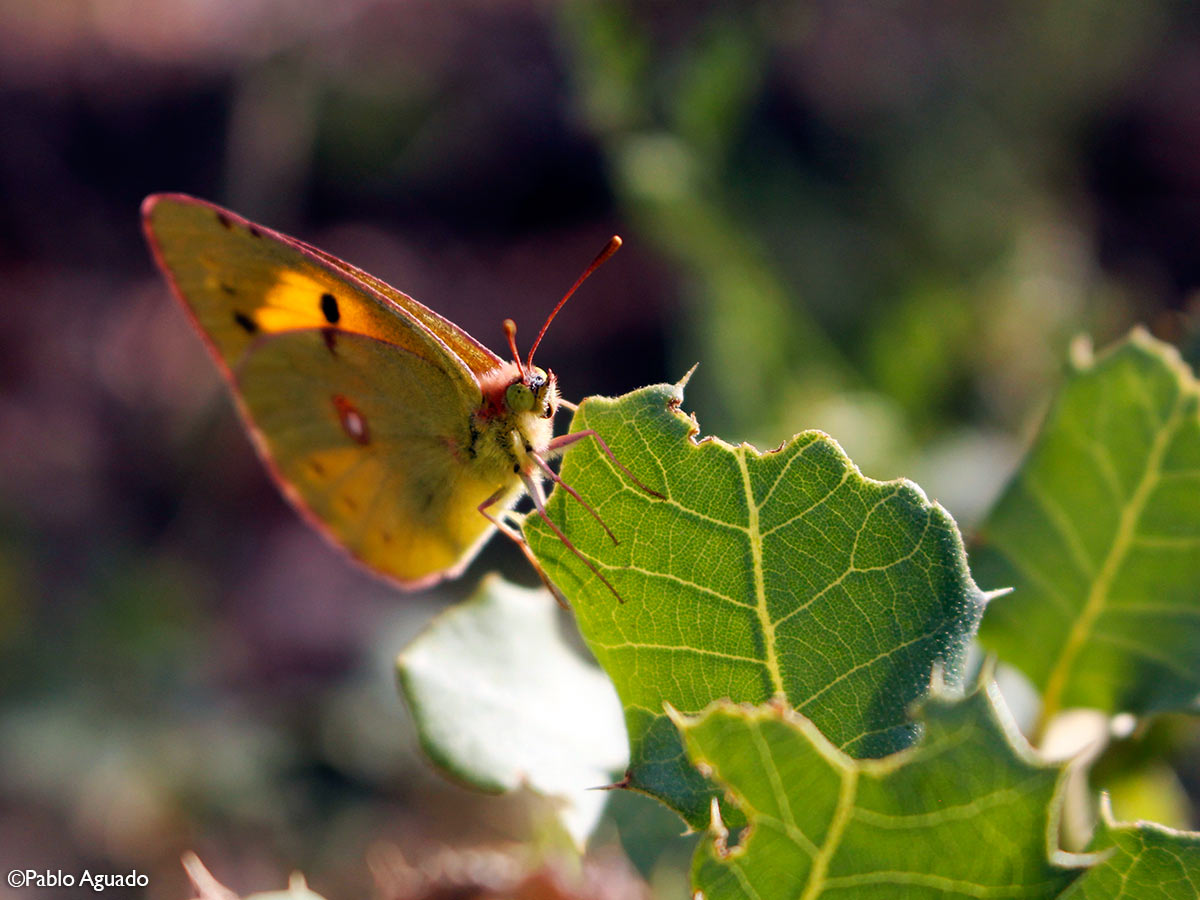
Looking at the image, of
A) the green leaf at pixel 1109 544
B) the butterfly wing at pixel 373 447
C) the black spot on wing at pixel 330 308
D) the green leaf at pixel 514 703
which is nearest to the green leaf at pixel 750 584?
the green leaf at pixel 514 703

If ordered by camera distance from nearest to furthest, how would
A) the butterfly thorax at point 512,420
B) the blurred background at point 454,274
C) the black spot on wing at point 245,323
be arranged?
1. the butterfly thorax at point 512,420
2. the black spot on wing at point 245,323
3. the blurred background at point 454,274

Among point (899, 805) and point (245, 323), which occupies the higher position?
point (899, 805)

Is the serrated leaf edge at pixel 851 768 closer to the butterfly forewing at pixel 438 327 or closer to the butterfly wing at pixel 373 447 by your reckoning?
the butterfly wing at pixel 373 447

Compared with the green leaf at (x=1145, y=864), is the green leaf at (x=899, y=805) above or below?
above

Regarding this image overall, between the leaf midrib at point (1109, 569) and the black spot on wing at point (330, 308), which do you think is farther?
the black spot on wing at point (330, 308)

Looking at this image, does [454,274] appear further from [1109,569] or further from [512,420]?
[1109,569]

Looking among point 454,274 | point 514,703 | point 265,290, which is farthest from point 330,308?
point 454,274

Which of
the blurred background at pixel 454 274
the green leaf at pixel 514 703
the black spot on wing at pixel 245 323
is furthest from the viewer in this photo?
the blurred background at pixel 454 274
